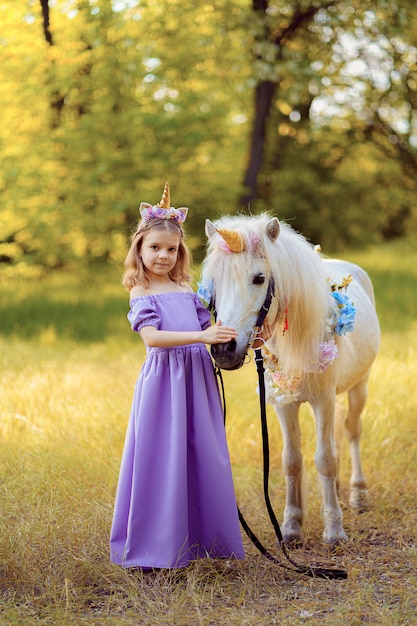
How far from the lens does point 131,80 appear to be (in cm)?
1059

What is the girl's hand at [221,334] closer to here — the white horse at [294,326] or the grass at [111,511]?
the white horse at [294,326]

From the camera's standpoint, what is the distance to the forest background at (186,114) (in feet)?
30.1

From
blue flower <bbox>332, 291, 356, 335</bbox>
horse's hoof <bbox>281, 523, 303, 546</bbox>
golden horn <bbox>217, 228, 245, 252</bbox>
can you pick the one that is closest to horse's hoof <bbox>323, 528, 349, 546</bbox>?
horse's hoof <bbox>281, 523, 303, 546</bbox>

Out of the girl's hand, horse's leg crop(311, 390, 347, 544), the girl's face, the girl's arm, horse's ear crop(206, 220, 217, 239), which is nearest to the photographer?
the girl's hand

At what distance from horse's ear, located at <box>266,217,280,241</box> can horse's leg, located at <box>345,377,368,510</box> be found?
198 centimetres

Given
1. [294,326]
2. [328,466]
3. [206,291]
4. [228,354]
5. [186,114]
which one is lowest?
[328,466]

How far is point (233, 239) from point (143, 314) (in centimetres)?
56

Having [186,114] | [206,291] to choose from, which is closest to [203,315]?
[206,291]

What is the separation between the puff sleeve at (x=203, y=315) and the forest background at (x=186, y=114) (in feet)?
18.8

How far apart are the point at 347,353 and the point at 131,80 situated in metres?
8.02

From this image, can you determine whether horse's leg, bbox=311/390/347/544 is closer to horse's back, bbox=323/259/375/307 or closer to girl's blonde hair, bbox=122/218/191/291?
horse's back, bbox=323/259/375/307

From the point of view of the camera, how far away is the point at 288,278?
121 inches

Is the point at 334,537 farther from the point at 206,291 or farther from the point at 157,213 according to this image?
the point at 157,213

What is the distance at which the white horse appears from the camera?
2.89 metres
